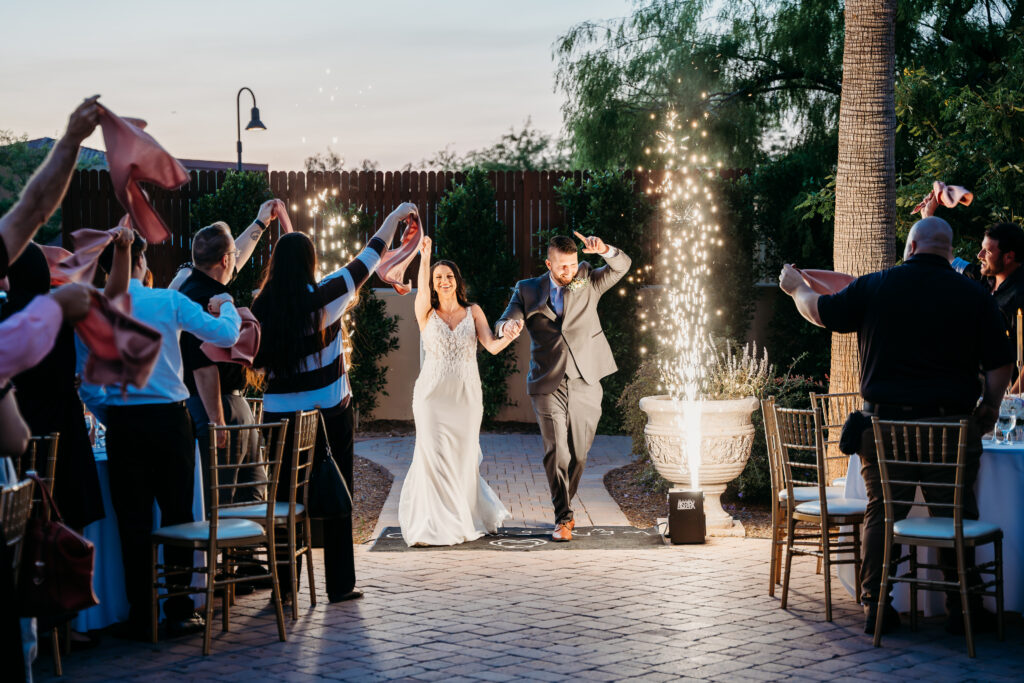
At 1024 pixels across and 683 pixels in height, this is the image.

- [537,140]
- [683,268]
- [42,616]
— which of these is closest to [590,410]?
[42,616]

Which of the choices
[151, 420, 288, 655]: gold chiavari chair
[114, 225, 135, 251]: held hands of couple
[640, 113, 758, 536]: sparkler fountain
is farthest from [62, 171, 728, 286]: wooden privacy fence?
[114, 225, 135, 251]: held hands of couple

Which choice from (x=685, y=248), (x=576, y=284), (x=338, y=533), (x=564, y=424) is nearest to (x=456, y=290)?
(x=576, y=284)

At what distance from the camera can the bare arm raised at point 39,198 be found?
130 inches

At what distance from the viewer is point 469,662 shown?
198 inches

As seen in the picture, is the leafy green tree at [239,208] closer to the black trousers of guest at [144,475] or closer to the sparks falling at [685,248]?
the sparks falling at [685,248]

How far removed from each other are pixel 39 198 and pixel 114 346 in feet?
2.79

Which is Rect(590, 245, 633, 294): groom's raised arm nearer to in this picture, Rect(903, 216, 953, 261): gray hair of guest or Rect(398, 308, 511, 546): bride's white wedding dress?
Rect(398, 308, 511, 546): bride's white wedding dress

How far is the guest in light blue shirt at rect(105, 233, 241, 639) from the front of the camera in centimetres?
523

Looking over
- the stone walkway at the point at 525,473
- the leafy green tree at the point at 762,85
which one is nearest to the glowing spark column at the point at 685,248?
the leafy green tree at the point at 762,85

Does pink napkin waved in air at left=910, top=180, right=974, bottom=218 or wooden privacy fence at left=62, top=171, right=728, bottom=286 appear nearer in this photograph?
pink napkin waved in air at left=910, top=180, right=974, bottom=218

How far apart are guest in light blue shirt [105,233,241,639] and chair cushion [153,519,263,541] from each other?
0.40 ft

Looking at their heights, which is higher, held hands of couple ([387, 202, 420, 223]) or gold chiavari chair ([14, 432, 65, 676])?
held hands of couple ([387, 202, 420, 223])

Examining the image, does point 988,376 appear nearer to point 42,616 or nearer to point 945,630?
point 945,630

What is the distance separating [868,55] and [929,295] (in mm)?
3815
